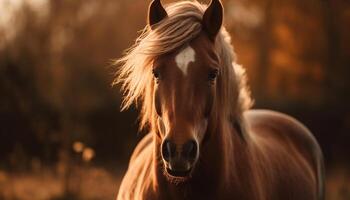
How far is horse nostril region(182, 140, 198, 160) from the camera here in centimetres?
328

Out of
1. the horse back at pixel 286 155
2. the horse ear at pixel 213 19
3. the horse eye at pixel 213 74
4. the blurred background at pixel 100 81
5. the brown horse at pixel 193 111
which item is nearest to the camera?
the brown horse at pixel 193 111

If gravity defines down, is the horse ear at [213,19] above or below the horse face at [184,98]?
above

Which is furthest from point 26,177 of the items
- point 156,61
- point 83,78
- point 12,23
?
point 83,78

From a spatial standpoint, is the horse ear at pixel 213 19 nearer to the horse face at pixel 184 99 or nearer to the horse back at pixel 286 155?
the horse face at pixel 184 99

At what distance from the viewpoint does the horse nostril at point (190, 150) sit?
3284 millimetres

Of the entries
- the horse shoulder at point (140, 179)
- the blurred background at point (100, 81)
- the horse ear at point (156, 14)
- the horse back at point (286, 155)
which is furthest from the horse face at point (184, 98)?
the blurred background at point (100, 81)

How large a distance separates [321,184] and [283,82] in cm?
1786

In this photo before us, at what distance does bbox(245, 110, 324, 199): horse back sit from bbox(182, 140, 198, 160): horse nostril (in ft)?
4.29

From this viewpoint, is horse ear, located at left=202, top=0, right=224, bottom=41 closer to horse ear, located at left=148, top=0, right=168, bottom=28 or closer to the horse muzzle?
horse ear, located at left=148, top=0, right=168, bottom=28

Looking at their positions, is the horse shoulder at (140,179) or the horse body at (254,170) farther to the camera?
the horse shoulder at (140,179)

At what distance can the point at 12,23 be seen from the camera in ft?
42.0

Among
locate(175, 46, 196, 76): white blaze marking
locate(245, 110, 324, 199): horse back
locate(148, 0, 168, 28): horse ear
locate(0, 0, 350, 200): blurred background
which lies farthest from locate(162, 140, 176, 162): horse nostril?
locate(0, 0, 350, 200): blurred background

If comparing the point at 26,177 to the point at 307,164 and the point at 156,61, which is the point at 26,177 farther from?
the point at 156,61

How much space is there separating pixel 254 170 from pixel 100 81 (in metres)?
14.7
